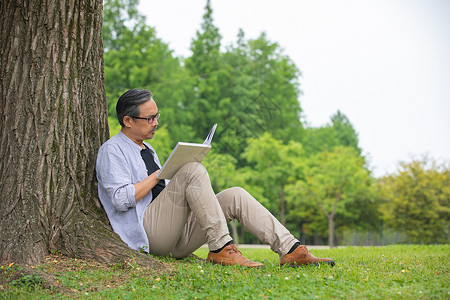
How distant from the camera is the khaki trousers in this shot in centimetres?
359

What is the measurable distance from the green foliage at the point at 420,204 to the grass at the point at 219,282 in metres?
18.2

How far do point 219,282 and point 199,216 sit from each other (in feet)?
2.04

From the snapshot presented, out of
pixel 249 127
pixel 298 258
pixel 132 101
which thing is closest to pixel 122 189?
pixel 132 101

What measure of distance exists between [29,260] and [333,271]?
2.25 m

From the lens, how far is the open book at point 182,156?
11.3ft

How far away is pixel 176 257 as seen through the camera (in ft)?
13.4

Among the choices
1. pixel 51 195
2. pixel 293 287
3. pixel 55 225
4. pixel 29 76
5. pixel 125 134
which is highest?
pixel 29 76

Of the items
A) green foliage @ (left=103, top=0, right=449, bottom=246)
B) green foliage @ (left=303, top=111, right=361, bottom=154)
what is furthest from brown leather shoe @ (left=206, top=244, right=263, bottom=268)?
green foliage @ (left=303, top=111, right=361, bottom=154)

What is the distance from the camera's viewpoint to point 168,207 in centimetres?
374

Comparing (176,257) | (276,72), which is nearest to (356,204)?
(276,72)

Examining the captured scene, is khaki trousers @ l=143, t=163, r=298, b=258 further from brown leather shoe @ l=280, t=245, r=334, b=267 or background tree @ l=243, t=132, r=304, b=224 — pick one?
background tree @ l=243, t=132, r=304, b=224

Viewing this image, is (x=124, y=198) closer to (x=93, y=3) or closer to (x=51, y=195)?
(x=51, y=195)

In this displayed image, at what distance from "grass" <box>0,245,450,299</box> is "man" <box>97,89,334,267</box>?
0.71ft

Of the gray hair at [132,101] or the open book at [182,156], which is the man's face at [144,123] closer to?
the gray hair at [132,101]
